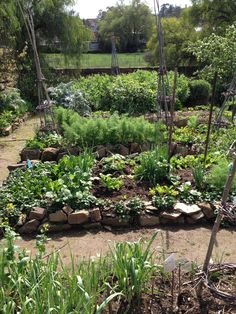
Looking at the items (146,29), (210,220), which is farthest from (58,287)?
(146,29)

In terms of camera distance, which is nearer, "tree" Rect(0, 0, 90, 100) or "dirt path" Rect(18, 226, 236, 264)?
"dirt path" Rect(18, 226, 236, 264)

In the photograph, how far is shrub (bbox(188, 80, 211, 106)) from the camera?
12031 mm

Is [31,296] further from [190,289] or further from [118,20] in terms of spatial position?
[118,20]

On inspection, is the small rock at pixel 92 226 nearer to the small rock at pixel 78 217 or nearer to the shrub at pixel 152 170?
the small rock at pixel 78 217

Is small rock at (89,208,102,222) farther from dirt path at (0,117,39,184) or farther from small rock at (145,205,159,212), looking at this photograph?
dirt path at (0,117,39,184)

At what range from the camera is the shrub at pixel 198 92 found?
12.0 metres

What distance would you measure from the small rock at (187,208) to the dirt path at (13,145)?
107 inches

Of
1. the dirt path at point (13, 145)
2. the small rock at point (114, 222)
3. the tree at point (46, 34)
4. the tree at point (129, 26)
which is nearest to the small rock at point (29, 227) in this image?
the small rock at point (114, 222)

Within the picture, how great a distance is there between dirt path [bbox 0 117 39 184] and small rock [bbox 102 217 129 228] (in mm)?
2107

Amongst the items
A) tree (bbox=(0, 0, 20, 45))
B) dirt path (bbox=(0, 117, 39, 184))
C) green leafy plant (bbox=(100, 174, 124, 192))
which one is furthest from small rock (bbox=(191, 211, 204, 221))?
tree (bbox=(0, 0, 20, 45))

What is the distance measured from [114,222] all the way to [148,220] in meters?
0.38

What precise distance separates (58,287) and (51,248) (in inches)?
62.6

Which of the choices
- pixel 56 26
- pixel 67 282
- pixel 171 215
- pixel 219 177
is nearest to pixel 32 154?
pixel 171 215

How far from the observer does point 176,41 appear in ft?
66.5
